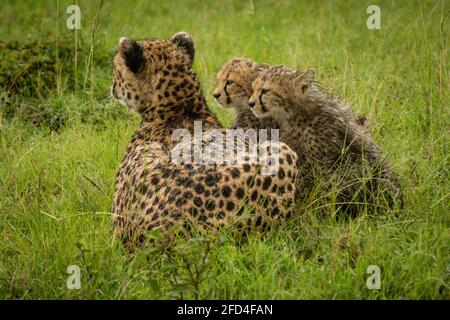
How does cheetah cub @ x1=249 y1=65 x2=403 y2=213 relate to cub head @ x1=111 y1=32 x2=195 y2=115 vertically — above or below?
below

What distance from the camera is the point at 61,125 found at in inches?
236

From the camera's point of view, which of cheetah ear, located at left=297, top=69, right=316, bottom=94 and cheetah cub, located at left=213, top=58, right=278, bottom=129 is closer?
cheetah ear, located at left=297, top=69, right=316, bottom=94

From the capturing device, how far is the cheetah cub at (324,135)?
14.4 ft

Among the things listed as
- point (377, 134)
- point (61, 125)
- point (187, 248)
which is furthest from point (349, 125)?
point (61, 125)

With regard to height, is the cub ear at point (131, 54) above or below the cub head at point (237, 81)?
above

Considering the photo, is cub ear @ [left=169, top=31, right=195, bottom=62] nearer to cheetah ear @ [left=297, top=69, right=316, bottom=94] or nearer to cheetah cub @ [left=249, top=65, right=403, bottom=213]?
cheetah cub @ [left=249, top=65, right=403, bottom=213]

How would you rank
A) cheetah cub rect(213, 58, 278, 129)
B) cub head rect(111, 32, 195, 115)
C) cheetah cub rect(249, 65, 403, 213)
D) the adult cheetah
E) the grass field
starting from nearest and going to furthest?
the grass field, the adult cheetah, cheetah cub rect(249, 65, 403, 213), cub head rect(111, 32, 195, 115), cheetah cub rect(213, 58, 278, 129)

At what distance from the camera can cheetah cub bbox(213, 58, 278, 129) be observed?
16.7 feet

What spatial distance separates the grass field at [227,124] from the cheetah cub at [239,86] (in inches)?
32.2

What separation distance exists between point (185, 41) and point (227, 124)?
1.28m

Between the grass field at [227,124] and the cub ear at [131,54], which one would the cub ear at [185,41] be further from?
the grass field at [227,124]

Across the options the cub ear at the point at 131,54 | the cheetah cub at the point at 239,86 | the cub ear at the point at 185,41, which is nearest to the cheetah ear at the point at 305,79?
the cheetah cub at the point at 239,86

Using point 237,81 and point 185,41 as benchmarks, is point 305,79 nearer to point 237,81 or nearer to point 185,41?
point 237,81

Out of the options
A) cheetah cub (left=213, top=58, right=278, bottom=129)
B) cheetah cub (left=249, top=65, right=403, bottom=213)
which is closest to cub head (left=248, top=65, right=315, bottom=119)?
cheetah cub (left=249, top=65, right=403, bottom=213)
